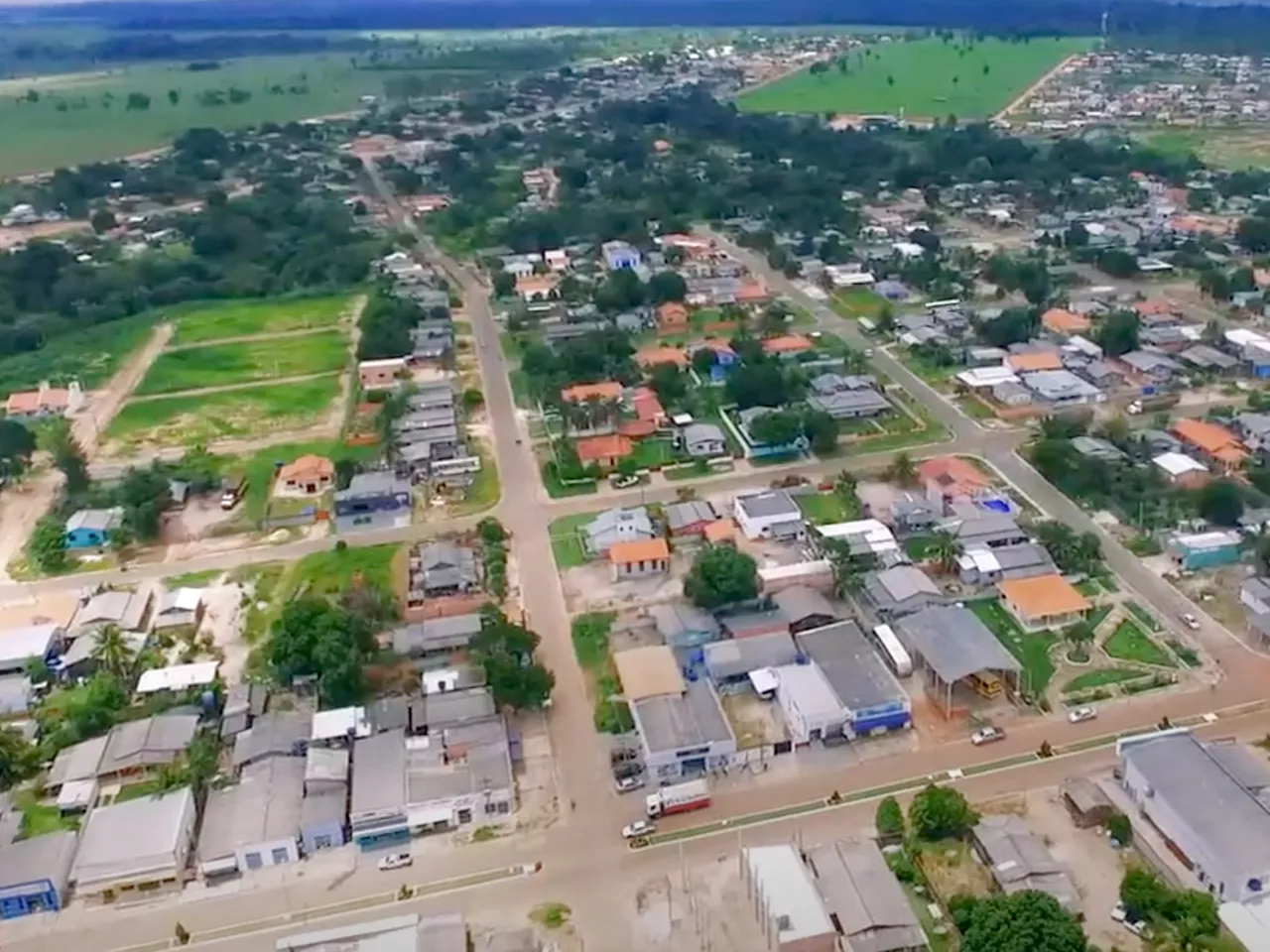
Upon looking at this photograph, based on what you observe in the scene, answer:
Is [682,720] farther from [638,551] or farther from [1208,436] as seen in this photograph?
[1208,436]

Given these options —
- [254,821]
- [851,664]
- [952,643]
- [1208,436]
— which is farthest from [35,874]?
[1208,436]

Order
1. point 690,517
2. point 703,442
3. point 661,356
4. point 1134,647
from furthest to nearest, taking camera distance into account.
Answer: point 661,356 → point 703,442 → point 690,517 → point 1134,647

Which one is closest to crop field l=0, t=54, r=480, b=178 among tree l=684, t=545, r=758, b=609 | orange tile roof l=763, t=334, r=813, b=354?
orange tile roof l=763, t=334, r=813, b=354

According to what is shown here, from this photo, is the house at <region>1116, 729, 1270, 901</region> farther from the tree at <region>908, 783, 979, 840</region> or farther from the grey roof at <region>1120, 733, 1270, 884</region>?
the tree at <region>908, 783, 979, 840</region>

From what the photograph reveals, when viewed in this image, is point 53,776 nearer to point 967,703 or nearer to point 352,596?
point 352,596

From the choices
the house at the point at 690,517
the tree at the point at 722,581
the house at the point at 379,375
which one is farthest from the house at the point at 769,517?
the house at the point at 379,375

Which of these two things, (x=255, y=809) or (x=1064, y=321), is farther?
(x=1064, y=321)
